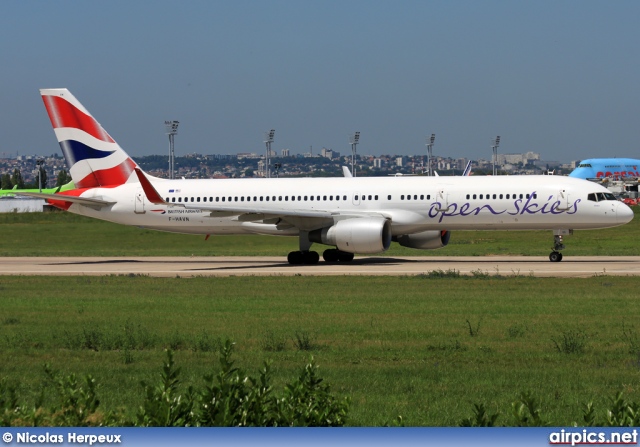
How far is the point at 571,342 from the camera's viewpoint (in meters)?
16.1

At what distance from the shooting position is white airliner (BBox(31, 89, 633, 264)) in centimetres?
3809

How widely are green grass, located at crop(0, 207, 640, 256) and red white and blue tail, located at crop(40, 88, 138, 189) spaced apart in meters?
7.05

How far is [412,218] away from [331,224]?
3299 mm

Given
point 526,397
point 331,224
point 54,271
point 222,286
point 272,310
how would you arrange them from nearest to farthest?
point 526,397
point 272,310
point 222,286
point 54,271
point 331,224

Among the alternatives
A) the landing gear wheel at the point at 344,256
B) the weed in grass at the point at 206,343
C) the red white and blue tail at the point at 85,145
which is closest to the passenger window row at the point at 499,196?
the landing gear wheel at the point at 344,256

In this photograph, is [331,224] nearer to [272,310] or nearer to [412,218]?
[412,218]

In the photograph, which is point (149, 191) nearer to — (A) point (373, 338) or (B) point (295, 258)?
(B) point (295, 258)

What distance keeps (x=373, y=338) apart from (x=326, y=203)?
23995 millimetres

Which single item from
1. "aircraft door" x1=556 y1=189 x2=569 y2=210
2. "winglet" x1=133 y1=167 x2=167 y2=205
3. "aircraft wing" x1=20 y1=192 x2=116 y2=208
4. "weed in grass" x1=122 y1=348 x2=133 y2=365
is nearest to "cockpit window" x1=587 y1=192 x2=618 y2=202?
"aircraft door" x1=556 y1=189 x2=569 y2=210

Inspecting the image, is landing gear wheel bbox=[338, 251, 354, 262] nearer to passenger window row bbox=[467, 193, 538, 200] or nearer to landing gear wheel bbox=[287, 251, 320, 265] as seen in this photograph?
landing gear wheel bbox=[287, 251, 320, 265]

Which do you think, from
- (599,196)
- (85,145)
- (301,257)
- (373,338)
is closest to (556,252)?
(599,196)

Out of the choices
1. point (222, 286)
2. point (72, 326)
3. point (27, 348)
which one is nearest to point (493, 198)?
point (222, 286)

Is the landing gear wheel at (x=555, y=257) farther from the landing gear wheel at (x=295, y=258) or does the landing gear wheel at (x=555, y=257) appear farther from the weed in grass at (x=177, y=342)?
the weed in grass at (x=177, y=342)

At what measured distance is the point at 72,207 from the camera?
1743 inches
